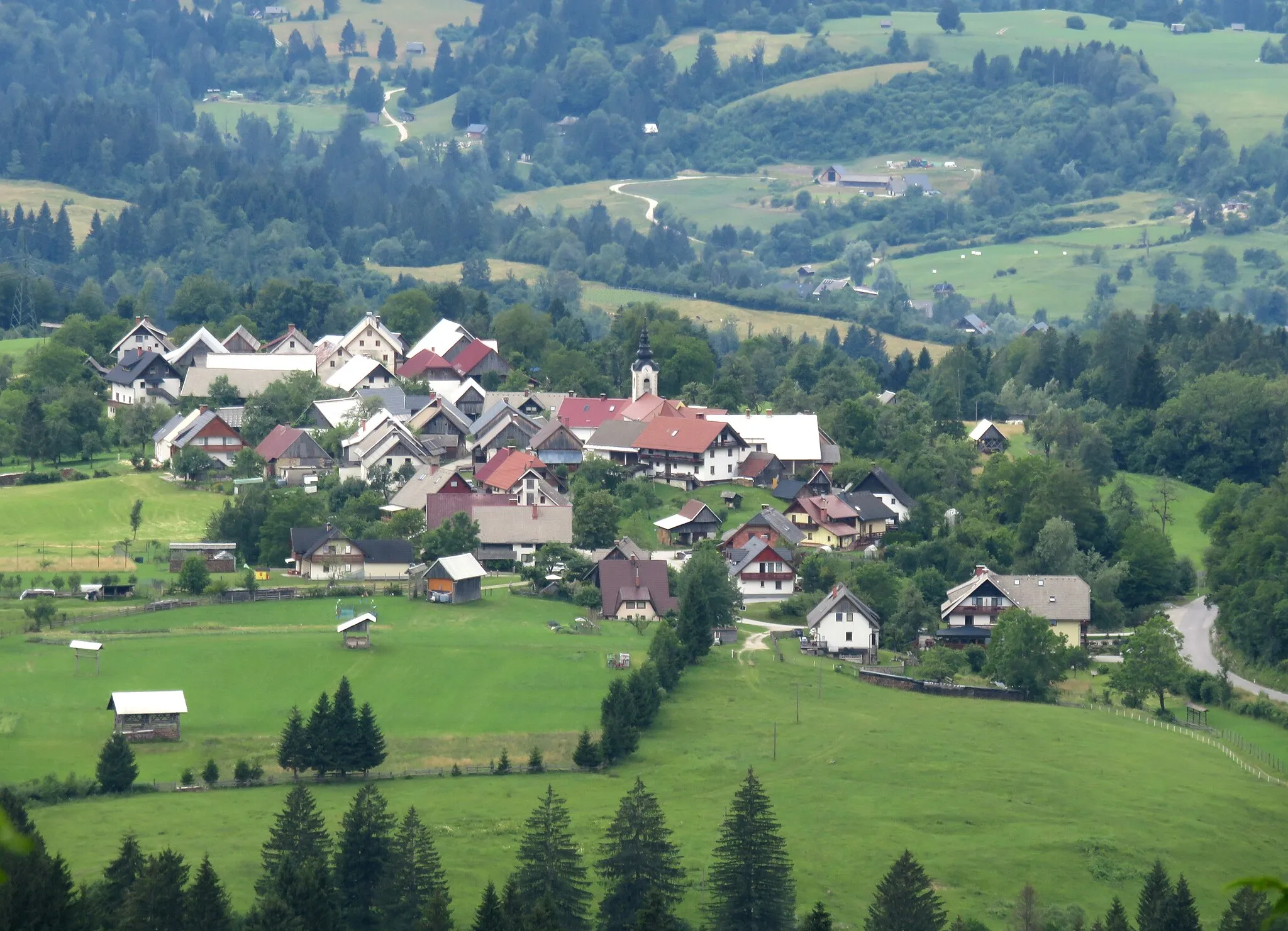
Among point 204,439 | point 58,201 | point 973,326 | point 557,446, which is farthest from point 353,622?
point 58,201

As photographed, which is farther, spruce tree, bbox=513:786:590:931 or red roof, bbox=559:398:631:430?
red roof, bbox=559:398:631:430

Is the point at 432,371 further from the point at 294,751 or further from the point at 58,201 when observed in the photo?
the point at 58,201

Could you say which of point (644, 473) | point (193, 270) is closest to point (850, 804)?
point (644, 473)

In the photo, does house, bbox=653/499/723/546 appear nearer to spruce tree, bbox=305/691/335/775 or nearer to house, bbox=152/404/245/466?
house, bbox=152/404/245/466

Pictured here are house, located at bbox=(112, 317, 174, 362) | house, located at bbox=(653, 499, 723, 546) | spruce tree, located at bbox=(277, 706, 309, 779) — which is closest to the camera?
spruce tree, located at bbox=(277, 706, 309, 779)

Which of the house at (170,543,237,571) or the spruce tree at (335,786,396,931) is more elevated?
the house at (170,543,237,571)

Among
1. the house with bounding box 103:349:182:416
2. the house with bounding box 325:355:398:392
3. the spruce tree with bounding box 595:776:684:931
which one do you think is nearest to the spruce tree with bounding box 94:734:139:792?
the spruce tree with bounding box 595:776:684:931

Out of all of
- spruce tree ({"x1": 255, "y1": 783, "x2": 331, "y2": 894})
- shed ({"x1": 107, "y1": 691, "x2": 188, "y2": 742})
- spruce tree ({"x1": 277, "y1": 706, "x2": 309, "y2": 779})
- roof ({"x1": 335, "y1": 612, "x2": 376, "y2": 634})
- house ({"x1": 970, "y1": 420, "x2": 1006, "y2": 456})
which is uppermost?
house ({"x1": 970, "y1": 420, "x2": 1006, "y2": 456})

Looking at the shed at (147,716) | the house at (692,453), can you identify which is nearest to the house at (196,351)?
the house at (692,453)
